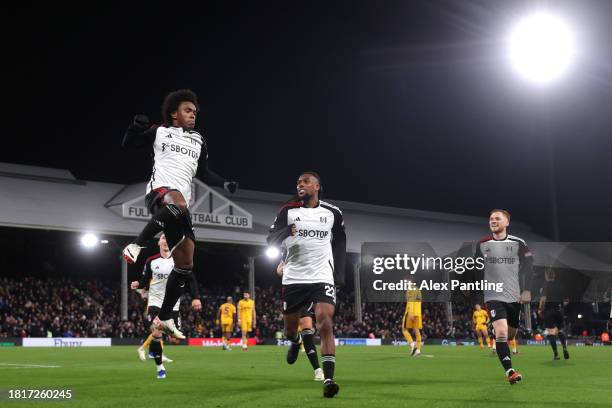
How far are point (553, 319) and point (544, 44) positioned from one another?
71.2 feet

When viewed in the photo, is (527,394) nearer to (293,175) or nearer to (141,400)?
(141,400)

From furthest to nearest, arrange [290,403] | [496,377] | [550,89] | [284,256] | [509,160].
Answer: [509,160] < [550,89] < [496,377] < [284,256] < [290,403]

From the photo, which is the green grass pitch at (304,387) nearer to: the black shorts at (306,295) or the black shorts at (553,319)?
the black shorts at (306,295)

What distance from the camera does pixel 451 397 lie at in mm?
8461

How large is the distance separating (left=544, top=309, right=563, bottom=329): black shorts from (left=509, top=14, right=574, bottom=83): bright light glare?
70.1 ft

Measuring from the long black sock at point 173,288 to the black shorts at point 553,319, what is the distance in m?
14.7

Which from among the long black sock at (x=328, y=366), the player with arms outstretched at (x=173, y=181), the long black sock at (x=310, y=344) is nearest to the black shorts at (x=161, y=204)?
the player with arms outstretched at (x=173, y=181)

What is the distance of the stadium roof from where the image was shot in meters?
39.7

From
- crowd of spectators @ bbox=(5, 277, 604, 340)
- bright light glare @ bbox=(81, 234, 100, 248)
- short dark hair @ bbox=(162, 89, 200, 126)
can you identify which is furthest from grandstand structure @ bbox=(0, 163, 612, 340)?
short dark hair @ bbox=(162, 89, 200, 126)

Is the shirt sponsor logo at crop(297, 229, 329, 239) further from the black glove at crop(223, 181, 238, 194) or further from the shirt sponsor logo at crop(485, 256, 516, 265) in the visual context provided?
the shirt sponsor logo at crop(485, 256, 516, 265)

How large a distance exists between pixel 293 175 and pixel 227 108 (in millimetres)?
10430

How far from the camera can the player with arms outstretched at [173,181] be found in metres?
7.84

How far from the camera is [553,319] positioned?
20531mm

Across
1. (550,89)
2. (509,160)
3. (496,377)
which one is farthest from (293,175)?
(496,377)
